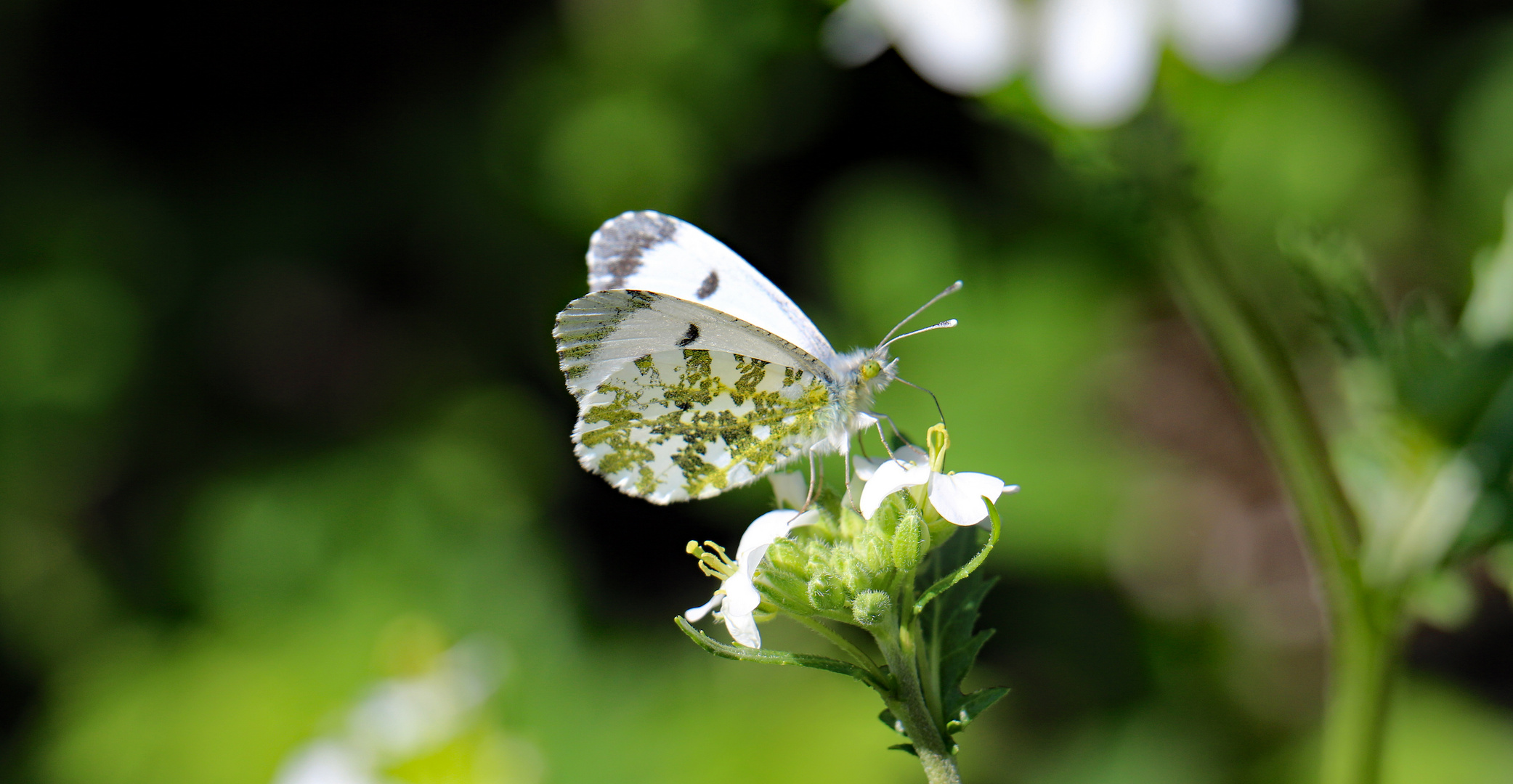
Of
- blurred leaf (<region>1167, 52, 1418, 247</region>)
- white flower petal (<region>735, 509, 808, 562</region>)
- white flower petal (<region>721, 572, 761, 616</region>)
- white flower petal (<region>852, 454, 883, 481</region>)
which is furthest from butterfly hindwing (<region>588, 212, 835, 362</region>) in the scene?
blurred leaf (<region>1167, 52, 1418, 247</region>)

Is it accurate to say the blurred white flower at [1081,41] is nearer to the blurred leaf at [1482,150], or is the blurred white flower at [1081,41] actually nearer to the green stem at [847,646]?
the green stem at [847,646]

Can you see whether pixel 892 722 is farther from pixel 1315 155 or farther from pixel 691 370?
pixel 1315 155

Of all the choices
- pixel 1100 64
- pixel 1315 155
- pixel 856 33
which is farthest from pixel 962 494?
pixel 1315 155

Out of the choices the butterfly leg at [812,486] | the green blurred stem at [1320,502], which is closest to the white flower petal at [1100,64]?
the green blurred stem at [1320,502]

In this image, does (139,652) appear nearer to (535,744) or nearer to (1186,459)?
(535,744)

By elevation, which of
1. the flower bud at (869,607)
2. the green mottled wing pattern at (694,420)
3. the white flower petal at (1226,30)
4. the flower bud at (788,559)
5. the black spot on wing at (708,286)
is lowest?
the flower bud at (869,607)
